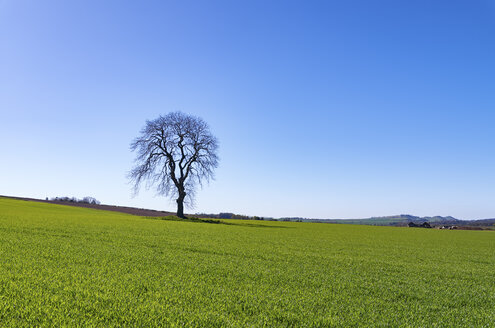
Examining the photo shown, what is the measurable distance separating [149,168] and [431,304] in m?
35.9

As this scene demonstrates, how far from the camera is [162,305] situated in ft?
12.1

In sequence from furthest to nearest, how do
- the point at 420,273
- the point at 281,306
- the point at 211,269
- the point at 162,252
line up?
the point at 162,252
the point at 420,273
the point at 211,269
the point at 281,306

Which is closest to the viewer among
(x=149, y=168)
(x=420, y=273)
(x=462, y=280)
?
(x=462, y=280)

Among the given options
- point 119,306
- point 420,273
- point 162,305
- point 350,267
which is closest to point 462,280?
point 420,273

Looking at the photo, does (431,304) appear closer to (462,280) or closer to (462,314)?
(462,314)

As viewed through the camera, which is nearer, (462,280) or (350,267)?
(462,280)

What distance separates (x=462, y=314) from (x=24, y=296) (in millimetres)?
6127

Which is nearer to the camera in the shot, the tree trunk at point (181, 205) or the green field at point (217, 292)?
the green field at point (217, 292)

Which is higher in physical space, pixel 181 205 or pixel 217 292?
pixel 181 205

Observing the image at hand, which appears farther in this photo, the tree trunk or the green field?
the tree trunk

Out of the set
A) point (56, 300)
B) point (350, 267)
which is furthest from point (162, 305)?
point (350, 267)

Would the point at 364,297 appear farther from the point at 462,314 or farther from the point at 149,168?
the point at 149,168

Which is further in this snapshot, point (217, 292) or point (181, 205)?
point (181, 205)

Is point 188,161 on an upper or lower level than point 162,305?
upper
